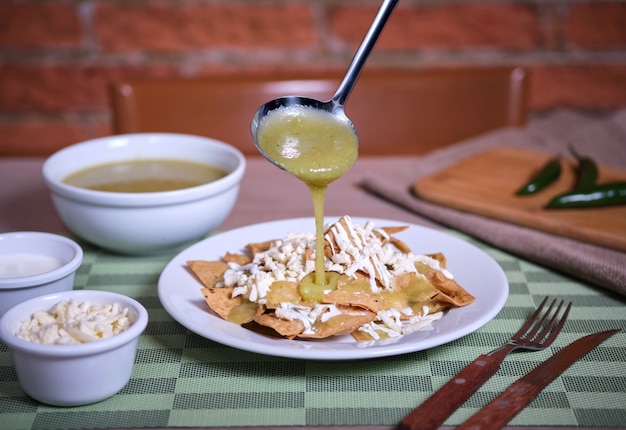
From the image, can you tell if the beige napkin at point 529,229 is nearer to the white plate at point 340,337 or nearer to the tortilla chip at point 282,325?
the white plate at point 340,337

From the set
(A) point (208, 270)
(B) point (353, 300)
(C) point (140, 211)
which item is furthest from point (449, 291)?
(C) point (140, 211)

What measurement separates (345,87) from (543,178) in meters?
0.71

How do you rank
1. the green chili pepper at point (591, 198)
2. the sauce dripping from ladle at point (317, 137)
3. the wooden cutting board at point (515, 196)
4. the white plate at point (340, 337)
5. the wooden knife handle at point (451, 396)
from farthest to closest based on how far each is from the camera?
the green chili pepper at point (591, 198) → the wooden cutting board at point (515, 196) → the sauce dripping from ladle at point (317, 137) → the white plate at point (340, 337) → the wooden knife handle at point (451, 396)

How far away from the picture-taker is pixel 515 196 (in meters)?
1.88

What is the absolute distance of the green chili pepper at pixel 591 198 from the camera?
5.82 feet

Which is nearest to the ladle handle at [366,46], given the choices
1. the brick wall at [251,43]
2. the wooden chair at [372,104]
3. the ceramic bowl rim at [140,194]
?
the ceramic bowl rim at [140,194]

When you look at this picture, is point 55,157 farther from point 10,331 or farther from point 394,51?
point 394,51

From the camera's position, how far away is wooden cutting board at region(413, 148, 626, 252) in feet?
5.44

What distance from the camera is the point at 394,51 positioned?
10.0ft

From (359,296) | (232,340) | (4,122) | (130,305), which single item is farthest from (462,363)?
(4,122)

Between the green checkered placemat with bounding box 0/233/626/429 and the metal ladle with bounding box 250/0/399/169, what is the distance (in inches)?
16.9

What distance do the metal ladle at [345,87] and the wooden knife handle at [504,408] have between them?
61 centimetres

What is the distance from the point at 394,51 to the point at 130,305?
2174 mm

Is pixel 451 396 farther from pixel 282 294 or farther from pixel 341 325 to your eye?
pixel 282 294
